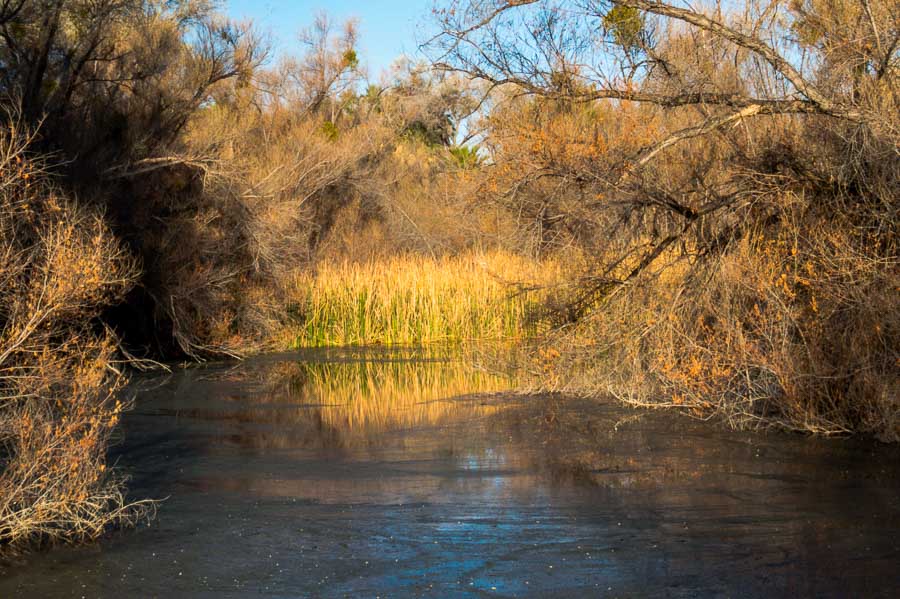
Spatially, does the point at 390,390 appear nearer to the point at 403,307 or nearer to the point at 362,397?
the point at 362,397

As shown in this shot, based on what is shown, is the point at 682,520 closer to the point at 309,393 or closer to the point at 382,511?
the point at 382,511

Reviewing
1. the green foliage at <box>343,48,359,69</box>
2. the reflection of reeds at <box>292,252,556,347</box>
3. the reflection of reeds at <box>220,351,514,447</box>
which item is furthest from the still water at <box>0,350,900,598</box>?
the green foliage at <box>343,48,359,69</box>

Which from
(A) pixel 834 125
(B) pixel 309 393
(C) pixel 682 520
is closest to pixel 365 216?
(B) pixel 309 393

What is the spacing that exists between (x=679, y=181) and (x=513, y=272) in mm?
8065

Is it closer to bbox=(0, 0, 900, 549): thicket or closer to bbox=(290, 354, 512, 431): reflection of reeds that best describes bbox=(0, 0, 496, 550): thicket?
bbox=(0, 0, 900, 549): thicket

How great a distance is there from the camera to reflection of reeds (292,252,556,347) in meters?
21.6

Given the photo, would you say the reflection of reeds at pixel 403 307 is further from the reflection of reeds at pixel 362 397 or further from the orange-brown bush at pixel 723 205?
the orange-brown bush at pixel 723 205

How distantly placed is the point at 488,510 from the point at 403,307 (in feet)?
46.9

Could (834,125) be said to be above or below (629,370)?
above

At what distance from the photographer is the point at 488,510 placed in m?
7.88

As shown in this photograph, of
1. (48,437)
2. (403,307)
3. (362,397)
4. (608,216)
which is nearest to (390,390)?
(362,397)

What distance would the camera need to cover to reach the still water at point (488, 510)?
6.28 meters

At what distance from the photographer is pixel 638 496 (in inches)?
324

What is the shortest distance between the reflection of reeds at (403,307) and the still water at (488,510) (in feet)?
28.2
